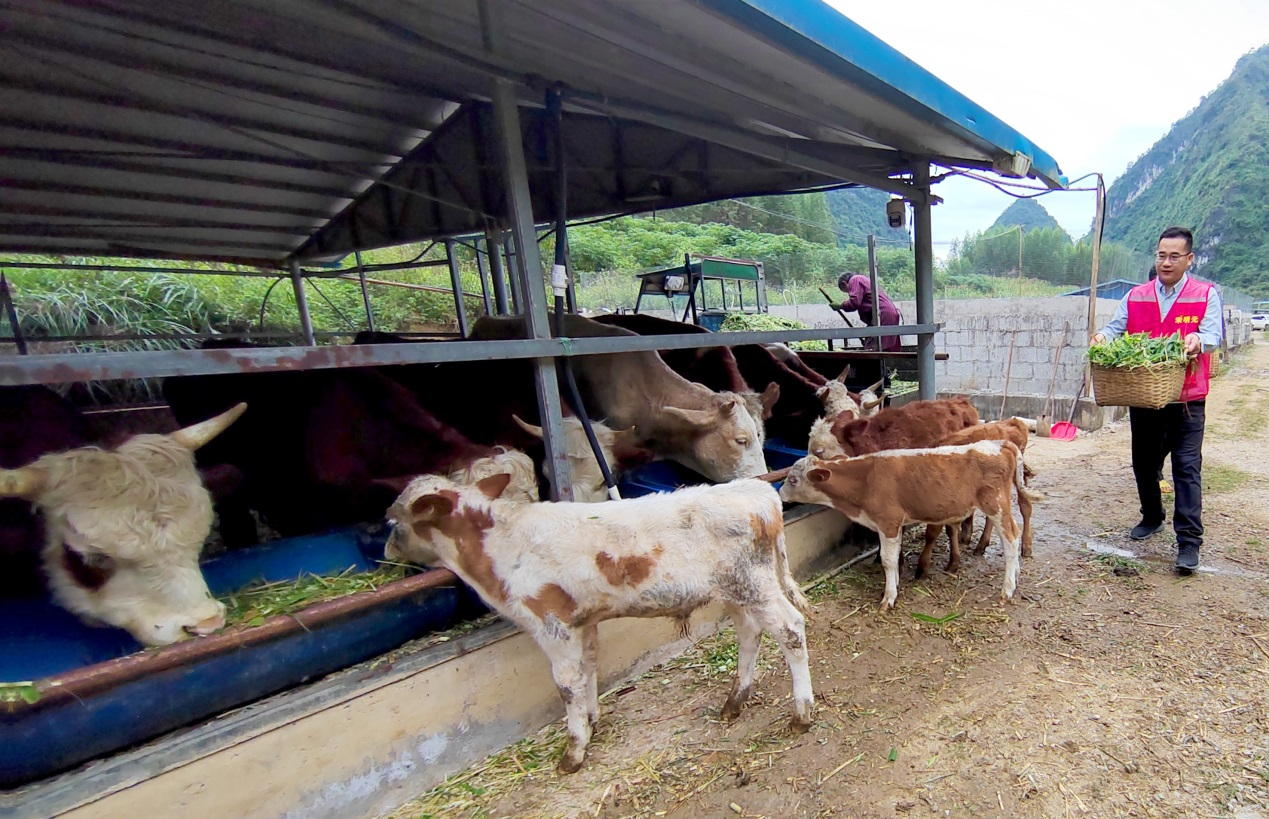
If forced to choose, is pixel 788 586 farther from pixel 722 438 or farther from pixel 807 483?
pixel 722 438

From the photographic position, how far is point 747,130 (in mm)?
4117

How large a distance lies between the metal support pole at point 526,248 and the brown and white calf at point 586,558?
448mm

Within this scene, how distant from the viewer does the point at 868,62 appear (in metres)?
2.81

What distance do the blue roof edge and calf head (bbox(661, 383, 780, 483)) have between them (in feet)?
6.70

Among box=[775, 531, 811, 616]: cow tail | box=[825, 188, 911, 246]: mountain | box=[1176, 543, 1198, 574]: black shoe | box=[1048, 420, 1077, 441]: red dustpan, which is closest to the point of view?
box=[775, 531, 811, 616]: cow tail

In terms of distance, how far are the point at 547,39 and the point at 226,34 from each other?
1.47 m

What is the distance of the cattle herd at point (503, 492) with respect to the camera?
207cm

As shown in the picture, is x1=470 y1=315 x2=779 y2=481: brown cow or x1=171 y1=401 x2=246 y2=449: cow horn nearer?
x1=171 y1=401 x2=246 y2=449: cow horn

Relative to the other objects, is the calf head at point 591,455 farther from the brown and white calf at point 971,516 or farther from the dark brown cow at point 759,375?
the brown and white calf at point 971,516

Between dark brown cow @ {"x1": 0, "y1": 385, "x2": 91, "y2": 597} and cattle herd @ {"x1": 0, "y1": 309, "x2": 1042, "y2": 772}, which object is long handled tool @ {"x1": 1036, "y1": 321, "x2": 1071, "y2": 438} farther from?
dark brown cow @ {"x1": 0, "y1": 385, "x2": 91, "y2": 597}

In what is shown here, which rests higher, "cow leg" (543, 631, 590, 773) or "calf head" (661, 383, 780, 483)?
"calf head" (661, 383, 780, 483)

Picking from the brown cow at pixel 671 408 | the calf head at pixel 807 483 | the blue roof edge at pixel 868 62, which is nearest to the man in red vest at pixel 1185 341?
the blue roof edge at pixel 868 62

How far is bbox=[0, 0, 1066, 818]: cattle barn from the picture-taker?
1.94 meters

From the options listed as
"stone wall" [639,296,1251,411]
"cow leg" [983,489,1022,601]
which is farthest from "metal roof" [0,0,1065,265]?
"stone wall" [639,296,1251,411]
